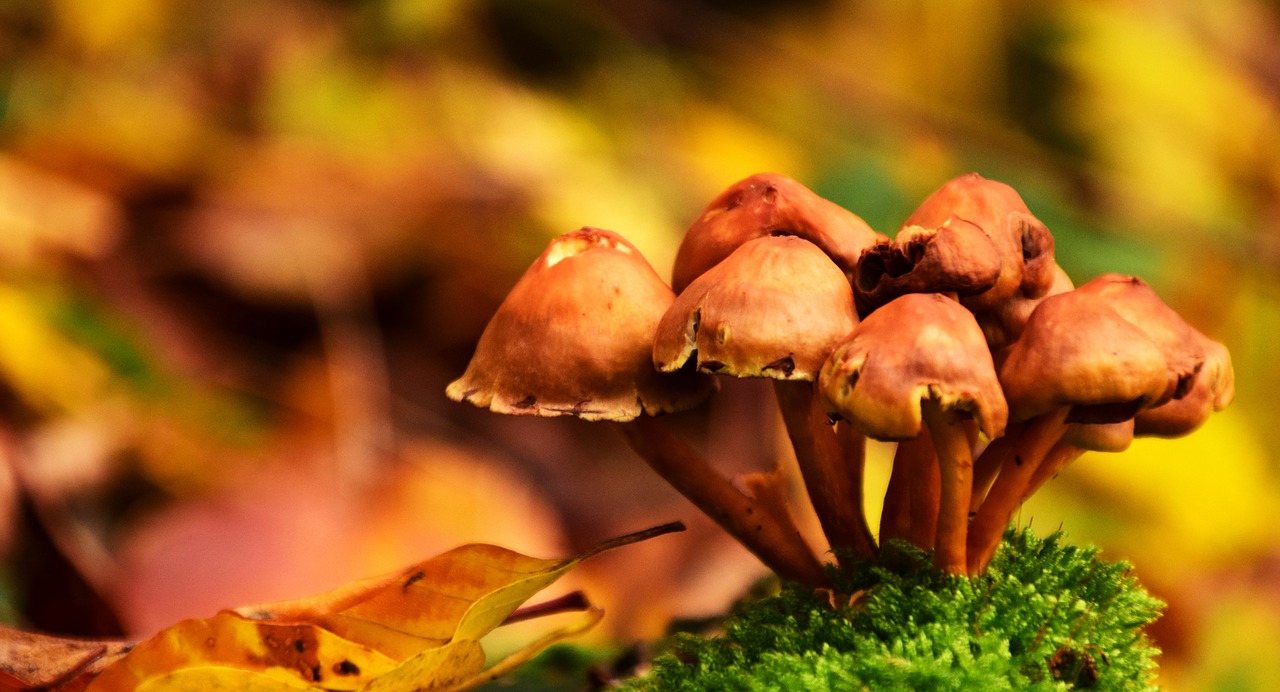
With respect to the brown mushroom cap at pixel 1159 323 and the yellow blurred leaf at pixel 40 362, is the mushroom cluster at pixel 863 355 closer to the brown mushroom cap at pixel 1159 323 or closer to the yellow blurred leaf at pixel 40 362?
the brown mushroom cap at pixel 1159 323

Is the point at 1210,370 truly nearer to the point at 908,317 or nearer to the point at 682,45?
the point at 908,317

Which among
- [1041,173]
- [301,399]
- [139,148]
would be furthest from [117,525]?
[1041,173]

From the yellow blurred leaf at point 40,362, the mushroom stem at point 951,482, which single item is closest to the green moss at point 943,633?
the mushroom stem at point 951,482

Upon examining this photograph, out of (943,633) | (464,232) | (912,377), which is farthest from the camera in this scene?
(464,232)

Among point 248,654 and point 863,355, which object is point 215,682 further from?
point 863,355

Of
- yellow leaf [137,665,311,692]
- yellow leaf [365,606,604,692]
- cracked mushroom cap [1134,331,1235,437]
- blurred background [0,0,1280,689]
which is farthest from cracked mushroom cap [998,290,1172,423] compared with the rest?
blurred background [0,0,1280,689]

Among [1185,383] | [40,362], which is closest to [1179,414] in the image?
[1185,383]
